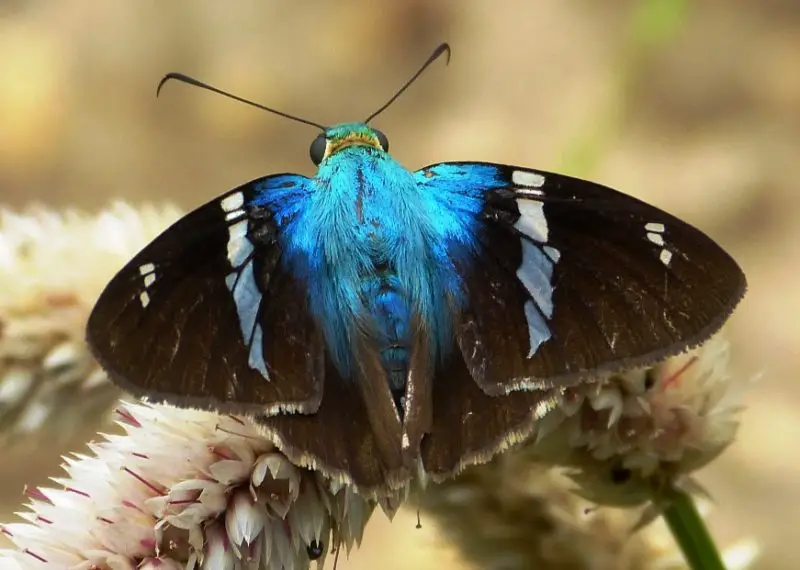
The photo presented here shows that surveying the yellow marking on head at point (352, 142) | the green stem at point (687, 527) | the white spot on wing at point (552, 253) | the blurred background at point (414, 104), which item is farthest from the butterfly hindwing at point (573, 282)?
the blurred background at point (414, 104)

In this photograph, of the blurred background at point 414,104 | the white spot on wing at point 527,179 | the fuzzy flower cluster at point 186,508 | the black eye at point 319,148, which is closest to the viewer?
the fuzzy flower cluster at point 186,508

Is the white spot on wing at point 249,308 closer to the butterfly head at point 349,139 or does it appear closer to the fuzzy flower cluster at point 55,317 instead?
the butterfly head at point 349,139

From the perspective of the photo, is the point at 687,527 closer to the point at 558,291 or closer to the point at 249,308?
the point at 558,291

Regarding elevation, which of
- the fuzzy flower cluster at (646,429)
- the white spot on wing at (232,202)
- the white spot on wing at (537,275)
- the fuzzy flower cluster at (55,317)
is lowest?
the fuzzy flower cluster at (646,429)

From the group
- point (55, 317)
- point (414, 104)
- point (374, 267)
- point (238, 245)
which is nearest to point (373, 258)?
point (374, 267)

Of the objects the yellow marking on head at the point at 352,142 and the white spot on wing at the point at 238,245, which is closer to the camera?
the white spot on wing at the point at 238,245

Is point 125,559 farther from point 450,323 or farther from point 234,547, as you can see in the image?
point 450,323
